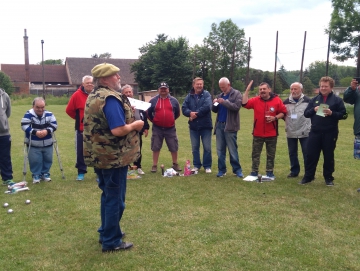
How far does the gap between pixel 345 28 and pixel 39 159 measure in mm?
29123

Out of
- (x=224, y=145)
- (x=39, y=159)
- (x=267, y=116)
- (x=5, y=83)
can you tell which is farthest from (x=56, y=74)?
(x=267, y=116)

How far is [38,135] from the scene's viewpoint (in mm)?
6945

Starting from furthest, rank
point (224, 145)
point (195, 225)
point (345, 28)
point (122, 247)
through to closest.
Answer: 1. point (345, 28)
2. point (224, 145)
3. point (195, 225)
4. point (122, 247)

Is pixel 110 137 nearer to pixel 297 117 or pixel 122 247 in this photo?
pixel 122 247

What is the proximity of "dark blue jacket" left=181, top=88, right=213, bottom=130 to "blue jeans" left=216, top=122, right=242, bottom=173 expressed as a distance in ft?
0.99

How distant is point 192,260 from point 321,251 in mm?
1425

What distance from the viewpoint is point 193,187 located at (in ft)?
22.3

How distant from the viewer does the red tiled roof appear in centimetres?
6284

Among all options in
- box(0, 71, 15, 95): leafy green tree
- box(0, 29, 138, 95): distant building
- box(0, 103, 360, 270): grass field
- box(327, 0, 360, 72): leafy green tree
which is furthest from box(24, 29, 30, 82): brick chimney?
box(0, 103, 360, 270): grass field

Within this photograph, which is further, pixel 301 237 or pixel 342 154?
pixel 342 154

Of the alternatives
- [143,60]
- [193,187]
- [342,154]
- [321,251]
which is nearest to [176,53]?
[143,60]

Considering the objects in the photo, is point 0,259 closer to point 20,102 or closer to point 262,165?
point 262,165

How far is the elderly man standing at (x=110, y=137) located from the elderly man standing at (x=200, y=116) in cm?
397

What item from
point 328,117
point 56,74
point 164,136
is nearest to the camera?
point 328,117
